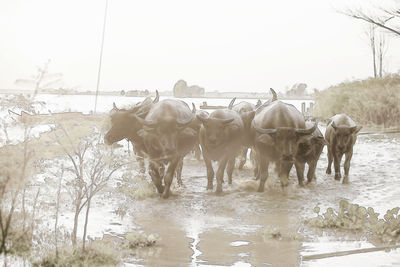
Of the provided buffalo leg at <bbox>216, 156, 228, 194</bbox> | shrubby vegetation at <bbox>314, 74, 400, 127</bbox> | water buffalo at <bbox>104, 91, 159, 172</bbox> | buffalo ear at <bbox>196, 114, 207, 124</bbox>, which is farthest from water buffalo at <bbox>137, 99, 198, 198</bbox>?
shrubby vegetation at <bbox>314, 74, 400, 127</bbox>

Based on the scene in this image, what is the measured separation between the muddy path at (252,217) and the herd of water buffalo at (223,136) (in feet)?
1.36

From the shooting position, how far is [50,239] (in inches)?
261

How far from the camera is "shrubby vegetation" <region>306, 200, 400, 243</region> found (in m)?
7.46

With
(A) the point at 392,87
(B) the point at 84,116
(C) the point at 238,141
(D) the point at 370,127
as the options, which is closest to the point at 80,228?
(B) the point at 84,116

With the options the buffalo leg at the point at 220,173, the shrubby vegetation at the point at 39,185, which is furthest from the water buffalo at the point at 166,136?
the shrubby vegetation at the point at 39,185

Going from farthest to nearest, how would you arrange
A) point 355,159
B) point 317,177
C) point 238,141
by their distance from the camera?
point 355,159 → point 317,177 → point 238,141

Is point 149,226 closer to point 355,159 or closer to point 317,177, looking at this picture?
point 317,177

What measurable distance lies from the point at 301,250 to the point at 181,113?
157 inches

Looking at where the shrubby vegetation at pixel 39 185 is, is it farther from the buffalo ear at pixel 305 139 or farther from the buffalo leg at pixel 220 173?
the buffalo ear at pixel 305 139

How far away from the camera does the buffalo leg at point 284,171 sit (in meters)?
9.84

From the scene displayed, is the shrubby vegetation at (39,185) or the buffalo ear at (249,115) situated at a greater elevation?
the buffalo ear at (249,115)

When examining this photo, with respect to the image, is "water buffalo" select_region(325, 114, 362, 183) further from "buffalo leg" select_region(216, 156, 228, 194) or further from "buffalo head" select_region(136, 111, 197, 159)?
"buffalo head" select_region(136, 111, 197, 159)

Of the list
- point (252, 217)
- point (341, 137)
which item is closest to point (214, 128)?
point (252, 217)

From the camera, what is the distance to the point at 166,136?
937 centimetres
